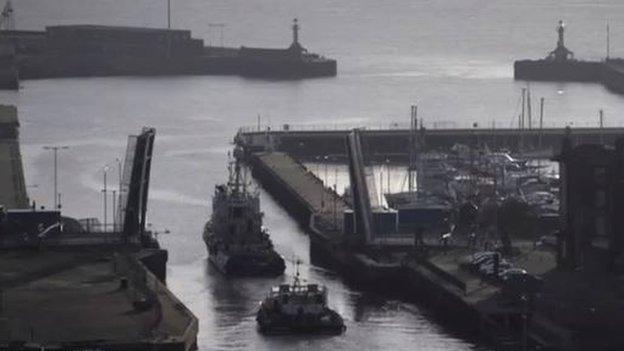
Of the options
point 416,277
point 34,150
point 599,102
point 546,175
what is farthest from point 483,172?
point 599,102

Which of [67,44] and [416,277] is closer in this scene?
[416,277]

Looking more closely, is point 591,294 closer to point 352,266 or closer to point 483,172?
point 352,266

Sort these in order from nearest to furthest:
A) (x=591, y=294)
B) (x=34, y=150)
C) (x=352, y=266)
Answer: (x=591, y=294) → (x=352, y=266) → (x=34, y=150)

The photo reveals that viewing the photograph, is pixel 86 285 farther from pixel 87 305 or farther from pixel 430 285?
pixel 430 285

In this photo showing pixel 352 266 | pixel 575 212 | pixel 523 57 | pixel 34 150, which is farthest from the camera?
pixel 523 57

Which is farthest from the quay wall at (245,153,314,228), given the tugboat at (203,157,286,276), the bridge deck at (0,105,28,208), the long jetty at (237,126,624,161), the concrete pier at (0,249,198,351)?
the concrete pier at (0,249,198,351)

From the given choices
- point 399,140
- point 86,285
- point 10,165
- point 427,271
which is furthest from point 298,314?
point 399,140
